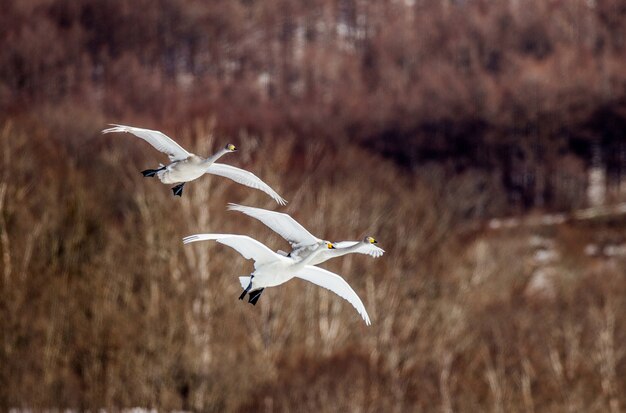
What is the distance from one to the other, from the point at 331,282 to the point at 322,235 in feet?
167

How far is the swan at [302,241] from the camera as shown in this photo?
11.3 m

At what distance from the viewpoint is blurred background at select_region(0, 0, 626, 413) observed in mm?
46656

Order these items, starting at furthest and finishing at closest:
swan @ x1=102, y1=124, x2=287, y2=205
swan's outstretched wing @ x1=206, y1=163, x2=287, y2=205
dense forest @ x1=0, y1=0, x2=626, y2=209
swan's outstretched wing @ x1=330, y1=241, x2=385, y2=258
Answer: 1. dense forest @ x1=0, y1=0, x2=626, y2=209
2. swan's outstretched wing @ x1=206, y1=163, x2=287, y2=205
3. swan @ x1=102, y1=124, x2=287, y2=205
4. swan's outstretched wing @ x1=330, y1=241, x2=385, y2=258

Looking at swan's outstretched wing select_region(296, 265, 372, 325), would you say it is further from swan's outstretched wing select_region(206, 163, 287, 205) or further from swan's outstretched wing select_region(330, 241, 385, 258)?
swan's outstretched wing select_region(206, 163, 287, 205)

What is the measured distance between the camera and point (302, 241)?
1184 cm

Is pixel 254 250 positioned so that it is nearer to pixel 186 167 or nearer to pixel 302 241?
pixel 302 241

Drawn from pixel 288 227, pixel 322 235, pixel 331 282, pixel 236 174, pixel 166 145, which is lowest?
pixel 322 235

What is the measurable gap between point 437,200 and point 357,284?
1058 inches

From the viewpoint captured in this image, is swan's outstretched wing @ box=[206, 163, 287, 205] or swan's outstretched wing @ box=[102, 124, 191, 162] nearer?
swan's outstretched wing @ box=[102, 124, 191, 162]

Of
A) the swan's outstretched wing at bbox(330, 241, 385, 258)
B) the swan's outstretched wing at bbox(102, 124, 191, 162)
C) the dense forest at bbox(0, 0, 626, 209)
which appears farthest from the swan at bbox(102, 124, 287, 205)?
the dense forest at bbox(0, 0, 626, 209)

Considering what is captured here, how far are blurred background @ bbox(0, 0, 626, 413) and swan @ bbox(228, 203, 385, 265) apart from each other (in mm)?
30047

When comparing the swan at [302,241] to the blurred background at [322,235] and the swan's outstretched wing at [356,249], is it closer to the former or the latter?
the swan's outstretched wing at [356,249]

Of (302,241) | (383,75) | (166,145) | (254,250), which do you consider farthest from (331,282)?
(383,75)

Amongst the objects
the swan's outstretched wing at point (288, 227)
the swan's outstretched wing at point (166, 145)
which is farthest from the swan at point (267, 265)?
the swan's outstretched wing at point (166, 145)
